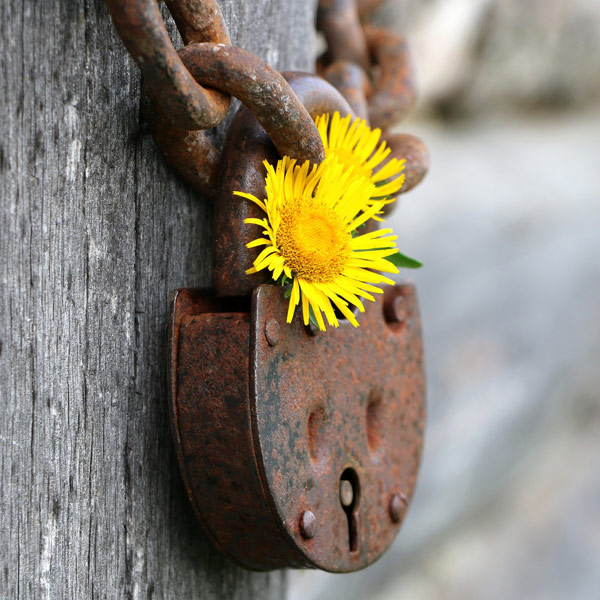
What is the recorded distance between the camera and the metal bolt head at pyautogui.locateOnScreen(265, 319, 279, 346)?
62 centimetres

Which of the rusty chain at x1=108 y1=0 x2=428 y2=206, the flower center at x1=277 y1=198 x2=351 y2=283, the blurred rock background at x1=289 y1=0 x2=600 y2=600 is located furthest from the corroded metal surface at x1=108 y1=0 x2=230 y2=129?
the blurred rock background at x1=289 y1=0 x2=600 y2=600

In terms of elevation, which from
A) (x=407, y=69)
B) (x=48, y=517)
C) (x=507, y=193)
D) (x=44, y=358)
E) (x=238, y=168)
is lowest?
(x=48, y=517)

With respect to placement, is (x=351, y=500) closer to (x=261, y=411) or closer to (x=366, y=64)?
(x=261, y=411)

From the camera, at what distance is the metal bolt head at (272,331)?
62 cm

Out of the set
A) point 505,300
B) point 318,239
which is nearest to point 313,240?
point 318,239

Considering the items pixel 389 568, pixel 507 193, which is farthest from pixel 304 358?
pixel 507 193

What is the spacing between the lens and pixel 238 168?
0.63 m

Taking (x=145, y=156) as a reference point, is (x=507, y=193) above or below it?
above

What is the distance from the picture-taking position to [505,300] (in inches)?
96.0

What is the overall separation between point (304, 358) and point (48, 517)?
0.25 m

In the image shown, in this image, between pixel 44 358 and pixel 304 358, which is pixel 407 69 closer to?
pixel 304 358

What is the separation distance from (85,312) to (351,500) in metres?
0.33

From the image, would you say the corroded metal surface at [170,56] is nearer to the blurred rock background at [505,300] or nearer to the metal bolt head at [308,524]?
the metal bolt head at [308,524]

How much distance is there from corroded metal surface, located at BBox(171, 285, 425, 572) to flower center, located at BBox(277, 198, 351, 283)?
0.12ft
